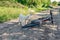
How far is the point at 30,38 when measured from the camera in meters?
10.2

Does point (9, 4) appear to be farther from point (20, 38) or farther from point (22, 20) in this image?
point (20, 38)

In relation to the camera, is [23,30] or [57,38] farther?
[23,30]

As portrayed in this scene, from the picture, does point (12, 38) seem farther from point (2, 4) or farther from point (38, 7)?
point (38, 7)

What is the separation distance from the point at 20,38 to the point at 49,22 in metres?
5.67

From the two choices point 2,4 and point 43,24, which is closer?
point 43,24

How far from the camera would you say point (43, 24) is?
1491 centimetres

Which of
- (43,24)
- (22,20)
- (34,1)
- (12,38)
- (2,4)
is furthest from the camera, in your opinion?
(34,1)

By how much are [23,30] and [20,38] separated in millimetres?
2445

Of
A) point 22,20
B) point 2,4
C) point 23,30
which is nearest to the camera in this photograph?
point 23,30

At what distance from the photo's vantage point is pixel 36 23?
44.8 ft

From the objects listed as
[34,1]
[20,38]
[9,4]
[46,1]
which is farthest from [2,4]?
[20,38]

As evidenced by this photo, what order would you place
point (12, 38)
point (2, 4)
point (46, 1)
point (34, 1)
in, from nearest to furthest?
point (12, 38) → point (2, 4) → point (34, 1) → point (46, 1)

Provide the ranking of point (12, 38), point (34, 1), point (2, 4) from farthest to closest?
point (34, 1)
point (2, 4)
point (12, 38)

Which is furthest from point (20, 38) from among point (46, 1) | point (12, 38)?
point (46, 1)
